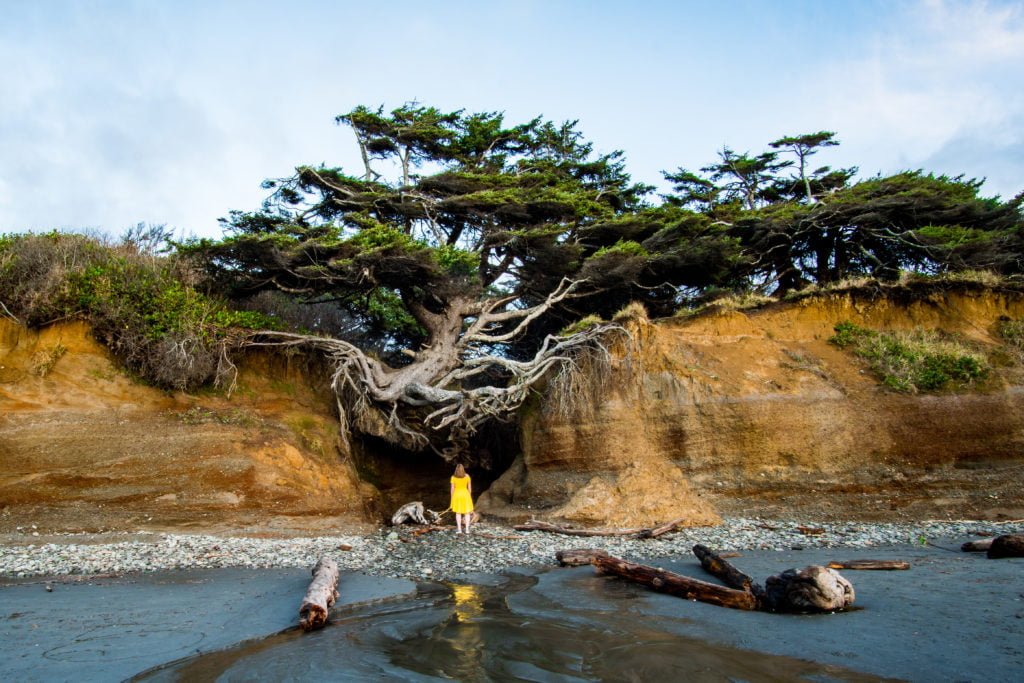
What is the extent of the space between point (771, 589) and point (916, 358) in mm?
10670

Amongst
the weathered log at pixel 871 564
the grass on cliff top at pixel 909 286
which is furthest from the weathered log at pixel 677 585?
the grass on cliff top at pixel 909 286

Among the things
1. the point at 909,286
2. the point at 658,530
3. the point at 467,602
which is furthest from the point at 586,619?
the point at 909,286

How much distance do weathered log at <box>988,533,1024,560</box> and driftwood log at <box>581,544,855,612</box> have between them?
3487mm

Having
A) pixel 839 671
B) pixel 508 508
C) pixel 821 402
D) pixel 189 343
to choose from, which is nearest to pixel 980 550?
pixel 821 402

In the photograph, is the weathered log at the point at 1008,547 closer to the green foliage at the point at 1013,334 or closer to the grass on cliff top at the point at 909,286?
the green foliage at the point at 1013,334

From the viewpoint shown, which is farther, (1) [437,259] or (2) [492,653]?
(1) [437,259]

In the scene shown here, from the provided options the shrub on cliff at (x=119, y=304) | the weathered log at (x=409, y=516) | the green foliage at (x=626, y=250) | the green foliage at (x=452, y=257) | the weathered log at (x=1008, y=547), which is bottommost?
the weathered log at (x=409, y=516)

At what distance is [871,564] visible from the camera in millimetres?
8453

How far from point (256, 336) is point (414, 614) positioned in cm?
1187

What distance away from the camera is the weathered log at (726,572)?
7.17 metres

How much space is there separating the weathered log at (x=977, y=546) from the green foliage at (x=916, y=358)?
5.41 metres

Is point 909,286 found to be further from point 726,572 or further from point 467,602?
point 467,602

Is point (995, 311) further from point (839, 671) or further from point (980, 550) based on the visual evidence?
point (839, 671)

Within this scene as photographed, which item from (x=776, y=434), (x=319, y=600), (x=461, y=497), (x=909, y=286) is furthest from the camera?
(x=909, y=286)
